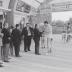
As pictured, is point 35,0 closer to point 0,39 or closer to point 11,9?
point 11,9

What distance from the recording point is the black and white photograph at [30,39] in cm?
792

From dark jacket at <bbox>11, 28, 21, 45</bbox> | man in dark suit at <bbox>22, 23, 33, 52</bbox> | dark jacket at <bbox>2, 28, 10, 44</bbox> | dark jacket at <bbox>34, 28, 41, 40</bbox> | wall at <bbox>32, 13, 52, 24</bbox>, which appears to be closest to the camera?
dark jacket at <bbox>2, 28, 10, 44</bbox>

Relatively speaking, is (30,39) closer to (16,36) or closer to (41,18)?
(16,36)

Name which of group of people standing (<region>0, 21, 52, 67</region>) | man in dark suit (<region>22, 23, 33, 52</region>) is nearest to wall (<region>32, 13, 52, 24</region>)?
group of people standing (<region>0, 21, 52, 67</region>)

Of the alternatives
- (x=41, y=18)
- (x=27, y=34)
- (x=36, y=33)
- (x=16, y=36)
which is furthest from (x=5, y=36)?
(x=41, y=18)

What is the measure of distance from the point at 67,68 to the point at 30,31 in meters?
4.28

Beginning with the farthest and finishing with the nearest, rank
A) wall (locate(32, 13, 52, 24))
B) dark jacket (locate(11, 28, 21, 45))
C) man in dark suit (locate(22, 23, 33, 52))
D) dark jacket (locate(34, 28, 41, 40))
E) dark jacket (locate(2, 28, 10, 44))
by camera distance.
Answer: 1. wall (locate(32, 13, 52, 24))
2. man in dark suit (locate(22, 23, 33, 52))
3. dark jacket (locate(34, 28, 41, 40))
4. dark jacket (locate(11, 28, 21, 45))
5. dark jacket (locate(2, 28, 10, 44))

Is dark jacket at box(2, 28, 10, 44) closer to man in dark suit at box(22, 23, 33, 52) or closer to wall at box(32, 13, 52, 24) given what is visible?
man in dark suit at box(22, 23, 33, 52)

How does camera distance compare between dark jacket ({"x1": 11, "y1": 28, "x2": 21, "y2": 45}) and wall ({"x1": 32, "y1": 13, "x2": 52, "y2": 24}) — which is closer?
dark jacket ({"x1": 11, "y1": 28, "x2": 21, "y2": 45})

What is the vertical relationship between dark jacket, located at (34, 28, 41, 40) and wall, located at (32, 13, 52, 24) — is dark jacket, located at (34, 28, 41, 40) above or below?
below

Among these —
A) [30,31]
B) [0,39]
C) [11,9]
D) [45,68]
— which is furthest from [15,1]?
[45,68]

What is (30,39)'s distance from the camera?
37.9 feet

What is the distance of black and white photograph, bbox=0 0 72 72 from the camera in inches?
312

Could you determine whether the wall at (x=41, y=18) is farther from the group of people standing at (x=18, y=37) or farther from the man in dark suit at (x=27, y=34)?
the man in dark suit at (x=27, y=34)
